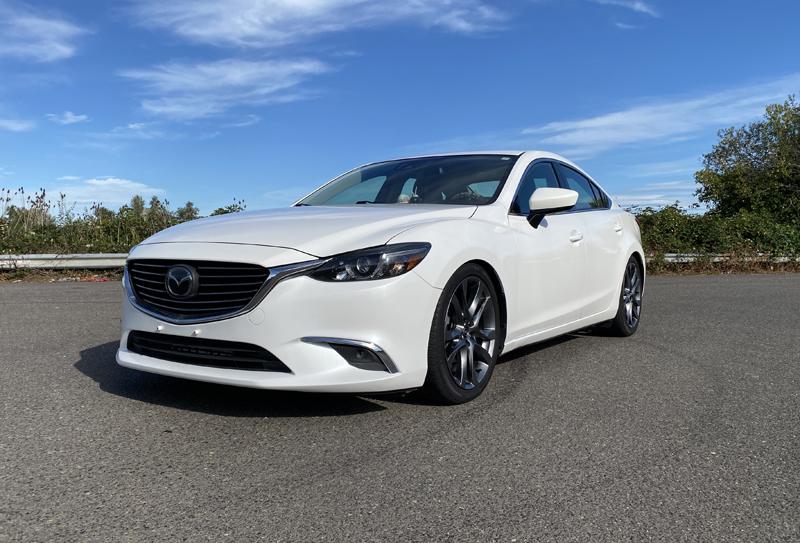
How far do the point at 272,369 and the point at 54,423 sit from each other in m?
1.22

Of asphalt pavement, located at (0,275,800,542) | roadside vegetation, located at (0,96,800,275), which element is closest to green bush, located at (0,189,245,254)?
roadside vegetation, located at (0,96,800,275)

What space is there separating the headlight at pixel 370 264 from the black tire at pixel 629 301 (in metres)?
3.31

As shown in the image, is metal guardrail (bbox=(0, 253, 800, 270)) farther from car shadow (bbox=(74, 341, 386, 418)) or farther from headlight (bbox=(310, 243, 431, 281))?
headlight (bbox=(310, 243, 431, 281))

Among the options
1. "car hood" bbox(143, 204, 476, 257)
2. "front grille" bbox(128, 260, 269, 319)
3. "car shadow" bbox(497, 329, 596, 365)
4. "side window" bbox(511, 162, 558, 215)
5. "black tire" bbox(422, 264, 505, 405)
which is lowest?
"car shadow" bbox(497, 329, 596, 365)

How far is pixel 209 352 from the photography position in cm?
351

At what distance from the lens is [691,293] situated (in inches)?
392

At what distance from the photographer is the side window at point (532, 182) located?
472 centimetres

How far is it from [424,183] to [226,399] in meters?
2.12

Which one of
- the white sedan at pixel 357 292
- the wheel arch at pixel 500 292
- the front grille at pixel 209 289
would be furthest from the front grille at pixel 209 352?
the wheel arch at pixel 500 292

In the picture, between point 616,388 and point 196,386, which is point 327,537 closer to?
point 196,386

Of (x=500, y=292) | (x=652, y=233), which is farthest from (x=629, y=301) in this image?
(x=652, y=233)

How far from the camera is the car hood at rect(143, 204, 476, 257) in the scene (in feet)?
11.4

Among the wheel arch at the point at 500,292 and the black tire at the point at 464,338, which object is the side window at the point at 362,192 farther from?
the black tire at the point at 464,338

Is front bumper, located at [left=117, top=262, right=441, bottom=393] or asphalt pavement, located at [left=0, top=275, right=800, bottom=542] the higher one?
front bumper, located at [left=117, top=262, right=441, bottom=393]
